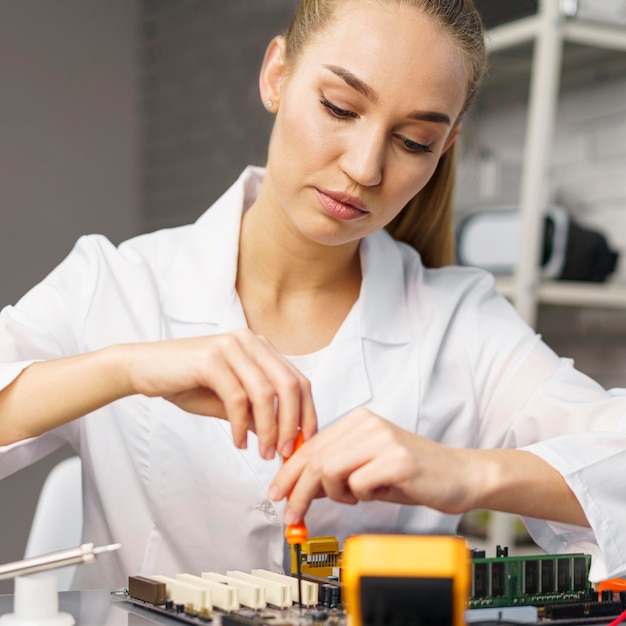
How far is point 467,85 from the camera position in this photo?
118 centimetres

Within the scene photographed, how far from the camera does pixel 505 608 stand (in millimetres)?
770

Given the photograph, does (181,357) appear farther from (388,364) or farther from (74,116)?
(74,116)

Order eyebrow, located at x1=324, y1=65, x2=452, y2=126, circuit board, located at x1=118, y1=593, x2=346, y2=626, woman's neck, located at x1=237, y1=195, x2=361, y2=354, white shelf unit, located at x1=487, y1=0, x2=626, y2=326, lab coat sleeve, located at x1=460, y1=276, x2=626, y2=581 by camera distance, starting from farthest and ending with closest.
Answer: white shelf unit, located at x1=487, y1=0, x2=626, y2=326 → woman's neck, located at x1=237, y1=195, x2=361, y2=354 → eyebrow, located at x1=324, y1=65, x2=452, y2=126 → lab coat sleeve, located at x1=460, y1=276, x2=626, y2=581 → circuit board, located at x1=118, y1=593, x2=346, y2=626

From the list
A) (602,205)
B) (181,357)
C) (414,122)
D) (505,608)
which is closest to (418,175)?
(414,122)

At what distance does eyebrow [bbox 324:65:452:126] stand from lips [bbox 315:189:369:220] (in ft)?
0.39

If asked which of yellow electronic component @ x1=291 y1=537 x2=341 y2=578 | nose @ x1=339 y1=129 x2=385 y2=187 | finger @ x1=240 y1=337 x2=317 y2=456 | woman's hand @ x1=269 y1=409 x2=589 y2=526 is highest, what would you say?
nose @ x1=339 y1=129 x2=385 y2=187

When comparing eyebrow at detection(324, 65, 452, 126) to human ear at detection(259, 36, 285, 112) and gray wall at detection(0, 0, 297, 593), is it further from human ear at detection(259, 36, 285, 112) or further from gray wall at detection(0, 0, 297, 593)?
gray wall at detection(0, 0, 297, 593)

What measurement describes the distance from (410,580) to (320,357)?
0.77m

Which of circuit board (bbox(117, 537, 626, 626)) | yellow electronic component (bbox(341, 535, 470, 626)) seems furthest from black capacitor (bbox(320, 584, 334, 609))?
yellow electronic component (bbox(341, 535, 470, 626))

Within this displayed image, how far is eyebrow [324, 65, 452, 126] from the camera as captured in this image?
105 cm

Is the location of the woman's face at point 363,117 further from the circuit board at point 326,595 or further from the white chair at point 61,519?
the white chair at point 61,519

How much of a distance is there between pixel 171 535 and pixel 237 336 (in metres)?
0.48

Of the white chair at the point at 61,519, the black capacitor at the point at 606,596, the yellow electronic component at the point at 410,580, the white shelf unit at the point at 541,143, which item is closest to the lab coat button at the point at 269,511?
the white chair at the point at 61,519

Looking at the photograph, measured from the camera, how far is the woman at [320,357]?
852mm
